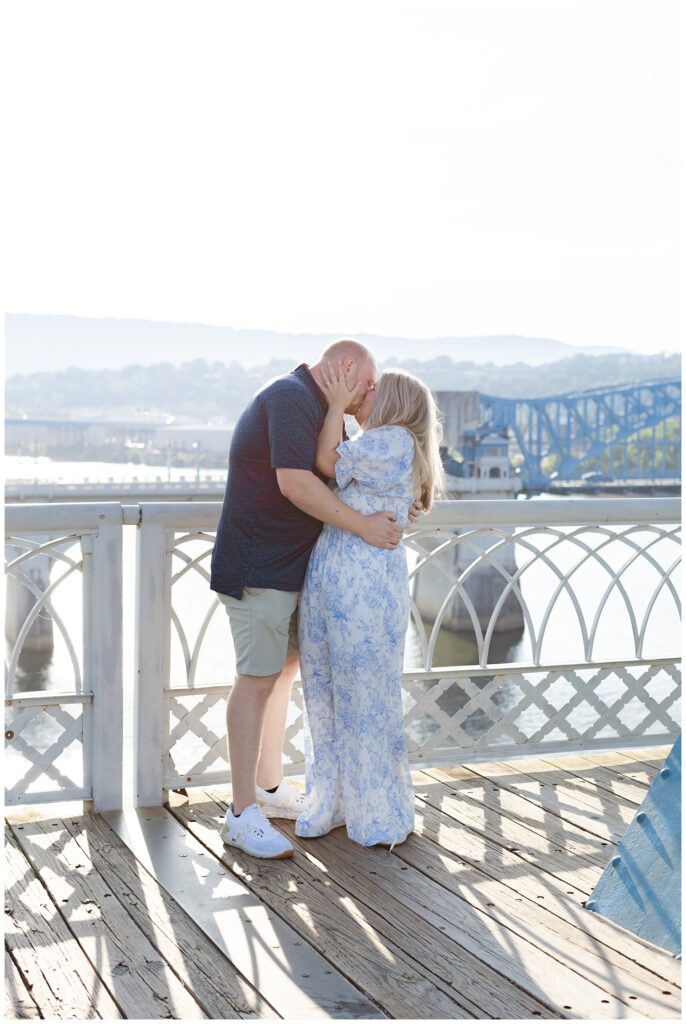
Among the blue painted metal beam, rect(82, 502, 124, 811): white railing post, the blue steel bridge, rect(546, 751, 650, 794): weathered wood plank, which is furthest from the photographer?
the blue steel bridge

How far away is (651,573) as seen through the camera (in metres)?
32.4

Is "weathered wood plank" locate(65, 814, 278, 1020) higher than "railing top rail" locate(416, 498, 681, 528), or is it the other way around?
"railing top rail" locate(416, 498, 681, 528)

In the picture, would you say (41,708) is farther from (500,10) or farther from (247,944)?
(500,10)

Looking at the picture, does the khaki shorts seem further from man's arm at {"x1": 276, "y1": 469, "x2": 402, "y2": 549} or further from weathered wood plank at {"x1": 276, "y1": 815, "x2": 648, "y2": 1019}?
weathered wood plank at {"x1": 276, "y1": 815, "x2": 648, "y2": 1019}

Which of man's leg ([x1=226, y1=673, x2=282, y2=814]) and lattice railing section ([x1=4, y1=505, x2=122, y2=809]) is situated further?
lattice railing section ([x1=4, y1=505, x2=122, y2=809])

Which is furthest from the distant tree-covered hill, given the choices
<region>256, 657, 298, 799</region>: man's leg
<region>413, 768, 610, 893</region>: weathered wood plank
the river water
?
<region>256, 657, 298, 799</region>: man's leg

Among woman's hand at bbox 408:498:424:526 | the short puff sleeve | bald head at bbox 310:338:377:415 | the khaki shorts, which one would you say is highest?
bald head at bbox 310:338:377:415

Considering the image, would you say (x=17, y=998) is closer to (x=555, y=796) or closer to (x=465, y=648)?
(x=555, y=796)

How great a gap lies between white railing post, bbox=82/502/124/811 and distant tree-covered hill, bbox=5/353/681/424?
1470 inches

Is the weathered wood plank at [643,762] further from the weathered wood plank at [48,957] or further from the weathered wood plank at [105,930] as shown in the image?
the weathered wood plank at [48,957]

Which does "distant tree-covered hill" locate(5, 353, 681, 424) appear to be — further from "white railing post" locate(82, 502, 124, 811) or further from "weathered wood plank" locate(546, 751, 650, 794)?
"white railing post" locate(82, 502, 124, 811)

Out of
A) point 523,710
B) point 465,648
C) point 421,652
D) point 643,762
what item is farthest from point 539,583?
point 421,652

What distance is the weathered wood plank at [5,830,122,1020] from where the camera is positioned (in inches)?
73.4

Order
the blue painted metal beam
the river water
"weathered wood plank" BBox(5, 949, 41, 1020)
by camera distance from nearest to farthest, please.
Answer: "weathered wood plank" BBox(5, 949, 41, 1020) < the blue painted metal beam < the river water
